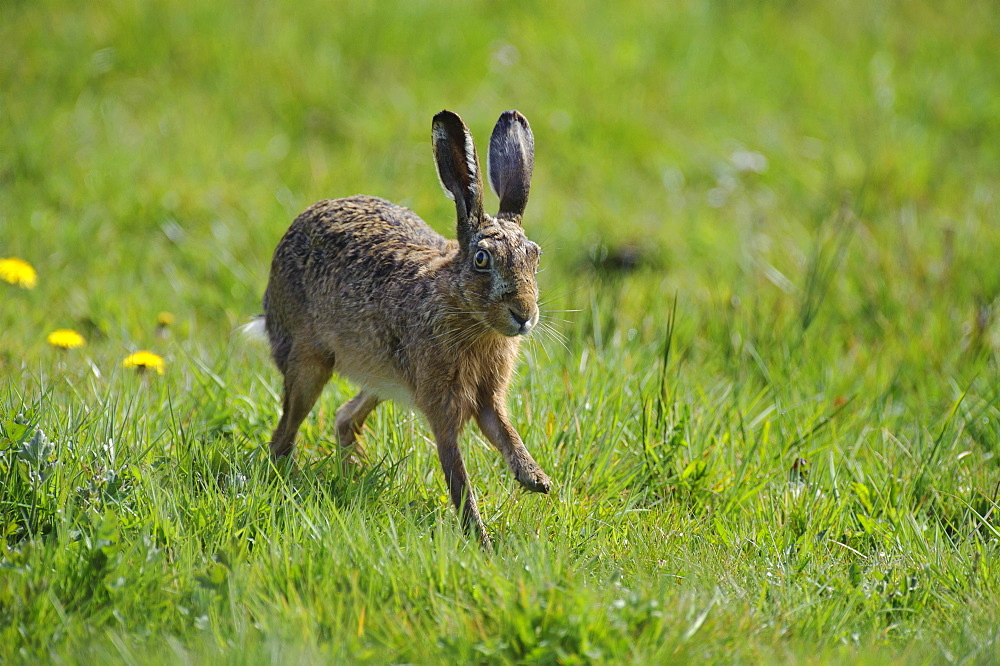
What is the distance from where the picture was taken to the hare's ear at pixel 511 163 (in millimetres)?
4020

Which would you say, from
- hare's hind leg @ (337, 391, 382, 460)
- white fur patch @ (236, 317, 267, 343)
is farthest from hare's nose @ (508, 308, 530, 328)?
white fur patch @ (236, 317, 267, 343)

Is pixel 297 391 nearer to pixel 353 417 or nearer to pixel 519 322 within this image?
pixel 353 417

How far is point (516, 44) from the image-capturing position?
838 cm

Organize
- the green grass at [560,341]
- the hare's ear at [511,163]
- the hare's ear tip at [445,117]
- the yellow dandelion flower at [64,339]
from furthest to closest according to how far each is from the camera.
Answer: the yellow dandelion flower at [64,339]
the hare's ear at [511,163]
the hare's ear tip at [445,117]
the green grass at [560,341]

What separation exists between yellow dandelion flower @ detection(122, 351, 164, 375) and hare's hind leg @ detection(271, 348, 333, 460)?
2.02ft

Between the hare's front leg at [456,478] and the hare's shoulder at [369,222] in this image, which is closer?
the hare's front leg at [456,478]

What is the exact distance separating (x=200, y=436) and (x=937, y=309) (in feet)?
13.4

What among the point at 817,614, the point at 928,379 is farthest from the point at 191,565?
the point at 928,379

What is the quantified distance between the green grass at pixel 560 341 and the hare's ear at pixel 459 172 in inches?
22.6

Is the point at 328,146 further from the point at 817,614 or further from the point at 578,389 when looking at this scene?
the point at 817,614

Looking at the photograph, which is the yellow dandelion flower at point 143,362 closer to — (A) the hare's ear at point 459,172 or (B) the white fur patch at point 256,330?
(B) the white fur patch at point 256,330

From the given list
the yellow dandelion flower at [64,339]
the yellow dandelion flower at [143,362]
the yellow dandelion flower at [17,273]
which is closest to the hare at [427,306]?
the yellow dandelion flower at [143,362]

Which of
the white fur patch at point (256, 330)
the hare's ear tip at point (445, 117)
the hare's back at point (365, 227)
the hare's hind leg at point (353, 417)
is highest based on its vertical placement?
the hare's ear tip at point (445, 117)

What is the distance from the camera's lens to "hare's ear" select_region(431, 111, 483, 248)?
3865mm
